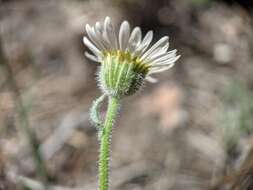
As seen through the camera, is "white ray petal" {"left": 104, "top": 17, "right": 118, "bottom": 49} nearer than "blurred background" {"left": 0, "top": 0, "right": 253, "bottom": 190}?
Yes

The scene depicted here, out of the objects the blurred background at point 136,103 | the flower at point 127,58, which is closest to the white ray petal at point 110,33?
the flower at point 127,58

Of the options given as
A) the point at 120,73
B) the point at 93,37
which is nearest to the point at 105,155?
the point at 120,73

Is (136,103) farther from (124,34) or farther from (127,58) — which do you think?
(124,34)

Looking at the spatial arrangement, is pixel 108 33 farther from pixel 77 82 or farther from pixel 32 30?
pixel 32 30

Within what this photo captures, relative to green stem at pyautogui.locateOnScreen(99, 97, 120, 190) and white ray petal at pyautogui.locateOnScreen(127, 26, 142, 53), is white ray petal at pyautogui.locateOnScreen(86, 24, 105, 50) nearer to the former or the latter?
white ray petal at pyautogui.locateOnScreen(127, 26, 142, 53)

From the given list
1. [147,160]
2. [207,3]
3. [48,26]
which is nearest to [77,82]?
[48,26]

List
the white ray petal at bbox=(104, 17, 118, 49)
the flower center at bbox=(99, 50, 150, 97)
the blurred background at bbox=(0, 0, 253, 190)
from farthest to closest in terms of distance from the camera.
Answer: the blurred background at bbox=(0, 0, 253, 190)
the flower center at bbox=(99, 50, 150, 97)
the white ray petal at bbox=(104, 17, 118, 49)

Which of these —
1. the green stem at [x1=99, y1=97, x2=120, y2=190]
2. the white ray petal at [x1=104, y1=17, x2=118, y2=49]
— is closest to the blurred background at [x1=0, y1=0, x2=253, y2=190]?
the green stem at [x1=99, y1=97, x2=120, y2=190]
